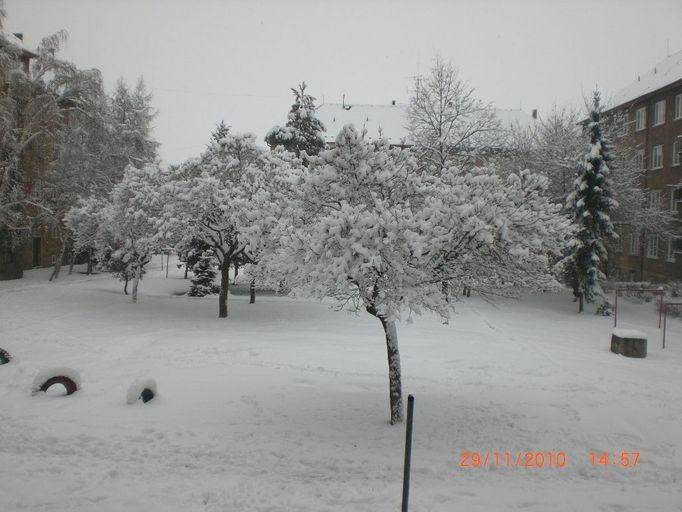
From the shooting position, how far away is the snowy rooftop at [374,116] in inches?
2014

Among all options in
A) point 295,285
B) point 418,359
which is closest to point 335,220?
point 295,285

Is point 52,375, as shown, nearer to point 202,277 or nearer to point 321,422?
point 321,422

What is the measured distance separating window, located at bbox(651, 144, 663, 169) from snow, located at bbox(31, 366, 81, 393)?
34.8 m

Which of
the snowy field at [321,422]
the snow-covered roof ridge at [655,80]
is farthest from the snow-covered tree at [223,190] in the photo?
the snow-covered roof ridge at [655,80]

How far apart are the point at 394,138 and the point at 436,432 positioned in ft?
149

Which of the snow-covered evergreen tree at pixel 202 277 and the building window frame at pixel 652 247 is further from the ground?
the building window frame at pixel 652 247

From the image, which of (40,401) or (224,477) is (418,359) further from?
(40,401)

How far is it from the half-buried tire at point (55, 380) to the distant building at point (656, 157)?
87.9 feet

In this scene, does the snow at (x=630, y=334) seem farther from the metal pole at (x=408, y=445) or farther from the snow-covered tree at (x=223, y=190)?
the metal pole at (x=408, y=445)

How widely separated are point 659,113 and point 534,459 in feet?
108

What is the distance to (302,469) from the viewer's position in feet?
21.3

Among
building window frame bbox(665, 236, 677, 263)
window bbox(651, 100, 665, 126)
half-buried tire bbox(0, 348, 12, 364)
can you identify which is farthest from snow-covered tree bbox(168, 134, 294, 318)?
window bbox(651, 100, 665, 126)

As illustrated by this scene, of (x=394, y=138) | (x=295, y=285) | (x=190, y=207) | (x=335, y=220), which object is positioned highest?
(x=394, y=138)

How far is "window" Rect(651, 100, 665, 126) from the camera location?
30.9 m
